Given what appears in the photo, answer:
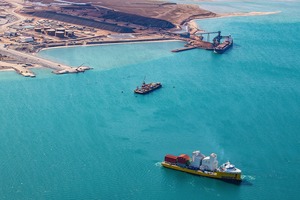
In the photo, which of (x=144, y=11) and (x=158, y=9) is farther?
(x=158, y=9)

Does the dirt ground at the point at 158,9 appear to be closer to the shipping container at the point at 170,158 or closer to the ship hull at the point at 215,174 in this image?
Answer: the shipping container at the point at 170,158

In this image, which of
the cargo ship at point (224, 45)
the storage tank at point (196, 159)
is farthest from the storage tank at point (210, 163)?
the cargo ship at point (224, 45)

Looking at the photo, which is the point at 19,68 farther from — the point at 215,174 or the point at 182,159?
the point at 215,174

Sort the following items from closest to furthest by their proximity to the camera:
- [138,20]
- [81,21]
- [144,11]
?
[81,21] → [138,20] → [144,11]

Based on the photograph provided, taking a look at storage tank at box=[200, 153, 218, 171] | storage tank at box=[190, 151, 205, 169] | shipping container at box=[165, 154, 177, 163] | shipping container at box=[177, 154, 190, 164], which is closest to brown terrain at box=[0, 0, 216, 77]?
shipping container at box=[165, 154, 177, 163]

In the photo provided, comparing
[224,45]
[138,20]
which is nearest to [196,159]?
[224,45]

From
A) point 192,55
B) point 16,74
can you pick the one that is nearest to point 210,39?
point 192,55

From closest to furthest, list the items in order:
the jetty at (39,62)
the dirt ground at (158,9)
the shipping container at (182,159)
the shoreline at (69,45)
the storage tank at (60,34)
Result: 1. the shipping container at (182,159)
2. the jetty at (39,62)
3. the shoreline at (69,45)
4. the storage tank at (60,34)
5. the dirt ground at (158,9)
